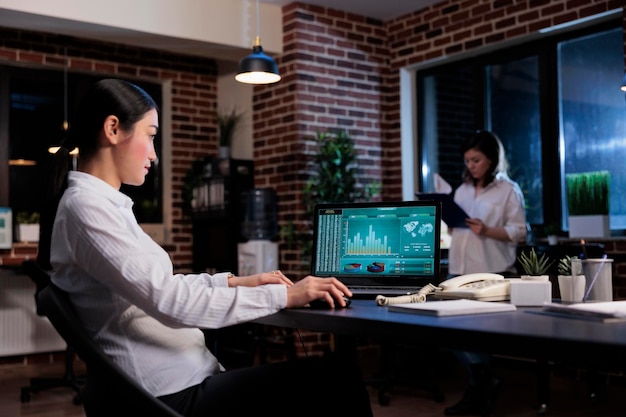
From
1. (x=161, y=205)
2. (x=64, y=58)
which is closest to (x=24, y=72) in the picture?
(x=64, y=58)

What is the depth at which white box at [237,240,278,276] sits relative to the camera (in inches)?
222

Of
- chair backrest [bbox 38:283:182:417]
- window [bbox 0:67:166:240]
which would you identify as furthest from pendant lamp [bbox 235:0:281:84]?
chair backrest [bbox 38:283:182:417]

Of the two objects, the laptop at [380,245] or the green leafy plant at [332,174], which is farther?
the green leafy plant at [332,174]

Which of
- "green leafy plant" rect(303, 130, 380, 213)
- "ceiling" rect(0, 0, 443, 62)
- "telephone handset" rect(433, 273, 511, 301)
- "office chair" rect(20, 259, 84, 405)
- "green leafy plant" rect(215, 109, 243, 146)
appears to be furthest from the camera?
"green leafy plant" rect(215, 109, 243, 146)

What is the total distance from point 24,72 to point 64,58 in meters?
0.34

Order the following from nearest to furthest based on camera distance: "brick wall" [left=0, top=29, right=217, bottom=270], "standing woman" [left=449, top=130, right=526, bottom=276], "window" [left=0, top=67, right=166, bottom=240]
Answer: "standing woman" [left=449, top=130, right=526, bottom=276]
"window" [left=0, top=67, right=166, bottom=240]
"brick wall" [left=0, top=29, right=217, bottom=270]

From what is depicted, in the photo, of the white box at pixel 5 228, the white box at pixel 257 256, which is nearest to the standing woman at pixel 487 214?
the white box at pixel 257 256

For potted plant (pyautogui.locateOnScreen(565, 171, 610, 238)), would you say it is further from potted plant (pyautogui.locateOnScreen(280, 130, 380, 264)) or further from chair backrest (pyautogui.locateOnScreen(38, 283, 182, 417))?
chair backrest (pyautogui.locateOnScreen(38, 283, 182, 417))

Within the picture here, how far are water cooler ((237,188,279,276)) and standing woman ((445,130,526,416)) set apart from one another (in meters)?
1.57

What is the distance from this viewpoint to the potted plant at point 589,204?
453cm

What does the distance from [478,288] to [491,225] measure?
2.49m

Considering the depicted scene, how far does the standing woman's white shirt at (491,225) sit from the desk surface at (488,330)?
261cm

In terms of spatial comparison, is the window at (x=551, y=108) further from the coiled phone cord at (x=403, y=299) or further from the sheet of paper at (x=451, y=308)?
the sheet of paper at (x=451, y=308)

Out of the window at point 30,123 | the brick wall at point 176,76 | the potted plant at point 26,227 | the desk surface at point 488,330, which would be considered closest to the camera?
the desk surface at point 488,330
